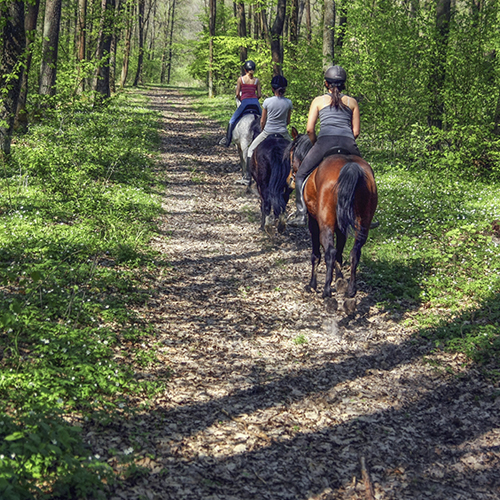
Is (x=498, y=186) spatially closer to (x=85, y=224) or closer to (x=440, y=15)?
(x=440, y=15)

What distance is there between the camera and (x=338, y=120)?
23.4ft

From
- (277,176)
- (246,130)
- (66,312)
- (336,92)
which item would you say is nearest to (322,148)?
(336,92)

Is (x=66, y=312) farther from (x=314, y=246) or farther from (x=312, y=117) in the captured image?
(x=312, y=117)

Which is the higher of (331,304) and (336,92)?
(336,92)

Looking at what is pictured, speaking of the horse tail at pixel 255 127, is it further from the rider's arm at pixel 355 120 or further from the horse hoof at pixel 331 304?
the horse hoof at pixel 331 304

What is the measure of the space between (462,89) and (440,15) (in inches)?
89.5

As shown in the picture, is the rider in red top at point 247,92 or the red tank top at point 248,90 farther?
the red tank top at point 248,90

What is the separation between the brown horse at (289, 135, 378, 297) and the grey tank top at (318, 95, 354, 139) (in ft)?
1.32

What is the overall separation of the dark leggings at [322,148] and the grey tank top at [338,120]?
7cm

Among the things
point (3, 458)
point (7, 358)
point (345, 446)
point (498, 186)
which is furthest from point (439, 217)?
point (3, 458)

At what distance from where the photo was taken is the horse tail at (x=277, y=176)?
9.85 m

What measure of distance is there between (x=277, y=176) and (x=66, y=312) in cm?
521

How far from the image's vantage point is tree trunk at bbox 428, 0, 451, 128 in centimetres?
1378

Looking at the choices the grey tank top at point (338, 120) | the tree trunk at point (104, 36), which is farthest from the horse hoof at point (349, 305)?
the tree trunk at point (104, 36)
